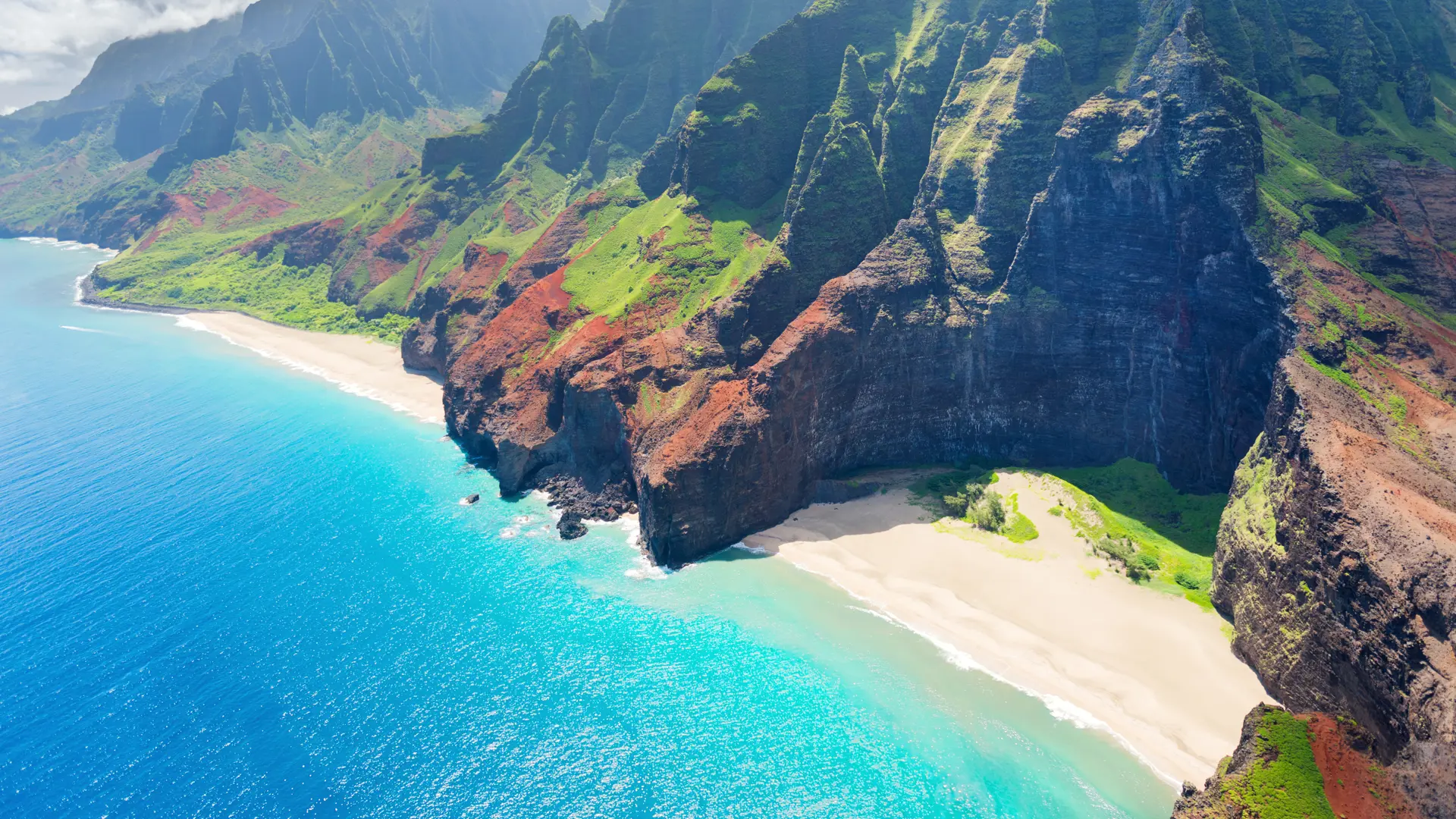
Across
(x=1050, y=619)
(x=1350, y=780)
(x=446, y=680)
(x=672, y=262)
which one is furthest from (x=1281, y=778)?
(x=672, y=262)

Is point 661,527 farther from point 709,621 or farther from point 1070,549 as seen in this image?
point 1070,549

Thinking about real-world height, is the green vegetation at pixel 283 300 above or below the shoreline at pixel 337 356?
above

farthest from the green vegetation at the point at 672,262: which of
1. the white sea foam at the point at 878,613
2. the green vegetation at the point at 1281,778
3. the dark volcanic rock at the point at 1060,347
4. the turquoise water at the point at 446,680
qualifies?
the green vegetation at the point at 1281,778

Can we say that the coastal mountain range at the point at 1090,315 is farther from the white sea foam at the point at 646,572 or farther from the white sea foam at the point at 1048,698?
the white sea foam at the point at 1048,698

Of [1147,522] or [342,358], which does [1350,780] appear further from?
[342,358]

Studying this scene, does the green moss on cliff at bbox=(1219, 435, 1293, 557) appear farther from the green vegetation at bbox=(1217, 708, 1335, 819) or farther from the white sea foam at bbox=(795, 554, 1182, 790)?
the white sea foam at bbox=(795, 554, 1182, 790)

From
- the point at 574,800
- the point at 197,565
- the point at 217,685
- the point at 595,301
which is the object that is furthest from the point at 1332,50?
the point at 197,565

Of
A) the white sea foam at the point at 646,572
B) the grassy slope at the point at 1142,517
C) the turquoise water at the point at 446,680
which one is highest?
the grassy slope at the point at 1142,517
